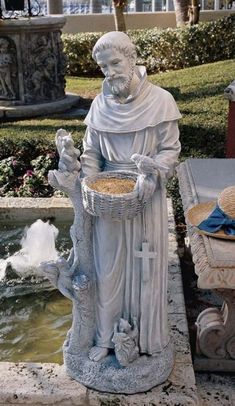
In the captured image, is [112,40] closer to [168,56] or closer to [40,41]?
[40,41]

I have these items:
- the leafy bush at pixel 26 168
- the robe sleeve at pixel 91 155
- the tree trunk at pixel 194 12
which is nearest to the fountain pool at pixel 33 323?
the robe sleeve at pixel 91 155

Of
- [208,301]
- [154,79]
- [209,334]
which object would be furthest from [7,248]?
[154,79]

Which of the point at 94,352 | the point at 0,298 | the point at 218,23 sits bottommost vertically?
the point at 0,298

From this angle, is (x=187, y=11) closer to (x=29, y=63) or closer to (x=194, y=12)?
(x=194, y=12)

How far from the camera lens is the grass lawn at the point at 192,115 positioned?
8.54 metres

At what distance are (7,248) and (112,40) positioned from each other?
3.58 meters

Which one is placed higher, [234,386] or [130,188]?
[130,188]

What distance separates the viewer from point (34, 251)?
245 inches

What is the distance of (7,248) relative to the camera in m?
6.27

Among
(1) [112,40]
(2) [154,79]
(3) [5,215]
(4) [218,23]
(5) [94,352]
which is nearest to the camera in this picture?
(1) [112,40]

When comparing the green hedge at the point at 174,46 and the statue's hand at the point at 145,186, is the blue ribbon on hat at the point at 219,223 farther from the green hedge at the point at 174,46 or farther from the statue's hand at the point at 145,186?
the green hedge at the point at 174,46

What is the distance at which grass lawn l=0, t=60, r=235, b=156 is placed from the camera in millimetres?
8539

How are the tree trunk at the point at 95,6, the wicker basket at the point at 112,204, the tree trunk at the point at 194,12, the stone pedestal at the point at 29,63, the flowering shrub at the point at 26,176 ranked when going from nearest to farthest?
1. the wicker basket at the point at 112,204
2. the flowering shrub at the point at 26,176
3. the stone pedestal at the point at 29,63
4. the tree trunk at the point at 194,12
5. the tree trunk at the point at 95,6

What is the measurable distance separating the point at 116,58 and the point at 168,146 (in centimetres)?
58
